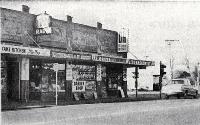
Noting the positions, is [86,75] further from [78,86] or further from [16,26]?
[16,26]

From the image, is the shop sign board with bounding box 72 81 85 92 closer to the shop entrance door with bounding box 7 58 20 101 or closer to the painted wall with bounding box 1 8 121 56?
the painted wall with bounding box 1 8 121 56

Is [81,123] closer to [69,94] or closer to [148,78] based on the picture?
[69,94]

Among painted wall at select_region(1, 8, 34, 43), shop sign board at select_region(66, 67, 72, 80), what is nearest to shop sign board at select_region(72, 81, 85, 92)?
shop sign board at select_region(66, 67, 72, 80)

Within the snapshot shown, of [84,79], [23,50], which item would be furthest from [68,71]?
[23,50]

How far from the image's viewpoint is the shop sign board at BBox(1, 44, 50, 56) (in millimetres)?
21578

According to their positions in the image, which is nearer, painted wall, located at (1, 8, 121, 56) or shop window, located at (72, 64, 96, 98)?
painted wall, located at (1, 8, 121, 56)

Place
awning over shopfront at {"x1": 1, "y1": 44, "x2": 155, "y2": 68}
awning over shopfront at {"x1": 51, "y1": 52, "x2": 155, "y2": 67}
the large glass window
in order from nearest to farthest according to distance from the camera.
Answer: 1. awning over shopfront at {"x1": 1, "y1": 44, "x2": 155, "y2": 68}
2. awning over shopfront at {"x1": 51, "y1": 52, "x2": 155, "y2": 67}
3. the large glass window

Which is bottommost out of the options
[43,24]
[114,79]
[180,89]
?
[180,89]

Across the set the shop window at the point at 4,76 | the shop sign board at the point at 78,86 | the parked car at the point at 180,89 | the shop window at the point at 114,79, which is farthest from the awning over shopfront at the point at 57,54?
the parked car at the point at 180,89

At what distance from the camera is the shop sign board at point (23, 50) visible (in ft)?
70.8

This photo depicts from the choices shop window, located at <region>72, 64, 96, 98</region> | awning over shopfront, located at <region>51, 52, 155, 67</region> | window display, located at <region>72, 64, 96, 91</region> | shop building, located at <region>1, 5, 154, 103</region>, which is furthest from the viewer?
window display, located at <region>72, 64, 96, 91</region>

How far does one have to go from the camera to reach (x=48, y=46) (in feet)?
92.9

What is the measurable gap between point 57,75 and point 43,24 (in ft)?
14.3

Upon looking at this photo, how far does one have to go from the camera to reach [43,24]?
2647 centimetres
